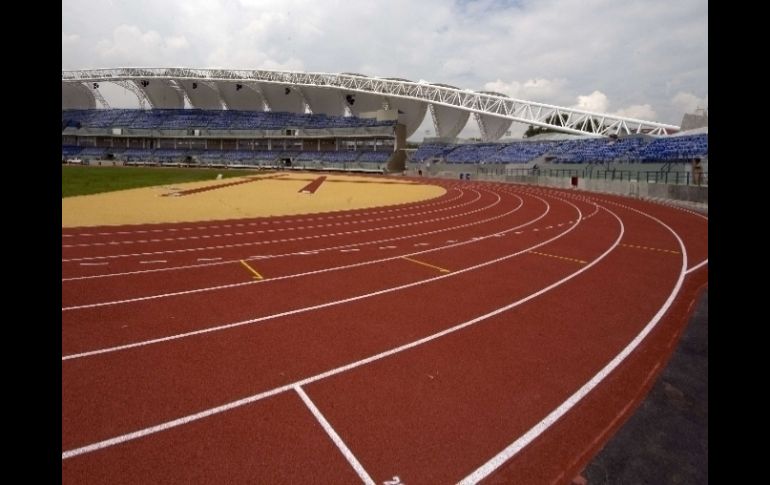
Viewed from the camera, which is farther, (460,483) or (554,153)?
(554,153)

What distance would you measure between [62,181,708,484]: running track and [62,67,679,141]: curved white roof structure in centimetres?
5230

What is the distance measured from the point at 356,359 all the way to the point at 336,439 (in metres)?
1.43

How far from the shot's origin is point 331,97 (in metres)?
78.3

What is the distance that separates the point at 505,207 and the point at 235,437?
761 inches

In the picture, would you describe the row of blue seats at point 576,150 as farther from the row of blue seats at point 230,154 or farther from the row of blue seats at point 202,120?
the row of blue seats at point 202,120

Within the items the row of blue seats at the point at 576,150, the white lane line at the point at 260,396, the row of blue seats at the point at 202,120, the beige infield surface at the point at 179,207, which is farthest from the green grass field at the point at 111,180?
the row of blue seats at the point at 202,120

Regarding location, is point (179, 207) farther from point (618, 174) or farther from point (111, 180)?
point (618, 174)

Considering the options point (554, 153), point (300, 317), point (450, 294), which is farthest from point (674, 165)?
point (300, 317)

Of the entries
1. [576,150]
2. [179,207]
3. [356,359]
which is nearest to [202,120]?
[576,150]

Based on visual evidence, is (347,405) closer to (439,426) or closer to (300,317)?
(439,426)

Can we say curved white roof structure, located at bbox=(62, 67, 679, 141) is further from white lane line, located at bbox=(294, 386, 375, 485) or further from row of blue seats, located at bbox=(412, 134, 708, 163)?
white lane line, located at bbox=(294, 386, 375, 485)

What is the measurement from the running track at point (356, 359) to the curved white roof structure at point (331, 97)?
5230 cm

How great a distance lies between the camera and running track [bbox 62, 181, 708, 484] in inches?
123
